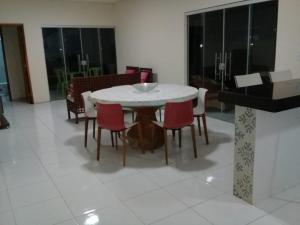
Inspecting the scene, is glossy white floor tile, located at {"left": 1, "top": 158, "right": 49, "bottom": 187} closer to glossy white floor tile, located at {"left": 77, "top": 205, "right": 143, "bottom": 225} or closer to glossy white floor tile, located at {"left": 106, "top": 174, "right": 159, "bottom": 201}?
glossy white floor tile, located at {"left": 106, "top": 174, "right": 159, "bottom": 201}

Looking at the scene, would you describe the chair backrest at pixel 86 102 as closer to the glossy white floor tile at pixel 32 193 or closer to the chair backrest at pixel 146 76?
the glossy white floor tile at pixel 32 193

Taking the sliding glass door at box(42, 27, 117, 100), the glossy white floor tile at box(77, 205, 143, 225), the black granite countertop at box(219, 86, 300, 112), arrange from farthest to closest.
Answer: the sliding glass door at box(42, 27, 117, 100) < the glossy white floor tile at box(77, 205, 143, 225) < the black granite countertop at box(219, 86, 300, 112)

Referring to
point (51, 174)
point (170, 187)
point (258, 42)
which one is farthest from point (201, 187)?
point (258, 42)

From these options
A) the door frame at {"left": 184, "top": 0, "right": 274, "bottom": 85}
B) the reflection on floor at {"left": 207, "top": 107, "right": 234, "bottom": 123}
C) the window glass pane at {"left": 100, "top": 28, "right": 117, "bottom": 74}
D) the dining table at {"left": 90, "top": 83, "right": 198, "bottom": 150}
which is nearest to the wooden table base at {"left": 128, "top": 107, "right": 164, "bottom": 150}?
the dining table at {"left": 90, "top": 83, "right": 198, "bottom": 150}

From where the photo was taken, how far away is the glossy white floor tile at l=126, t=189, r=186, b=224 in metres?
2.24

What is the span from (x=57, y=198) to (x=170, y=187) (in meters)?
1.11

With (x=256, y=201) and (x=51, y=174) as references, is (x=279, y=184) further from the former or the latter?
(x=51, y=174)

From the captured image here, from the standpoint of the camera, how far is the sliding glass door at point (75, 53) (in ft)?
24.5

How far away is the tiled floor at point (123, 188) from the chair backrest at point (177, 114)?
497 millimetres

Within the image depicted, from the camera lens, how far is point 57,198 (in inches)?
101

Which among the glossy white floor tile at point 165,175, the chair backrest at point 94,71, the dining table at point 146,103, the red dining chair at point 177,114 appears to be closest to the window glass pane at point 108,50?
the chair backrest at point 94,71

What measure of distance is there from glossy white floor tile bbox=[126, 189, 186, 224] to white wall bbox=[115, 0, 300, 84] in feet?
8.66

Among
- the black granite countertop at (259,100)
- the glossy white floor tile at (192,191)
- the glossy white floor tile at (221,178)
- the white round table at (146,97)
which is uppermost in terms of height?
the black granite countertop at (259,100)

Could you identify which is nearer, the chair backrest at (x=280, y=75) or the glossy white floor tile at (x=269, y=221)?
the glossy white floor tile at (x=269, y=221)
